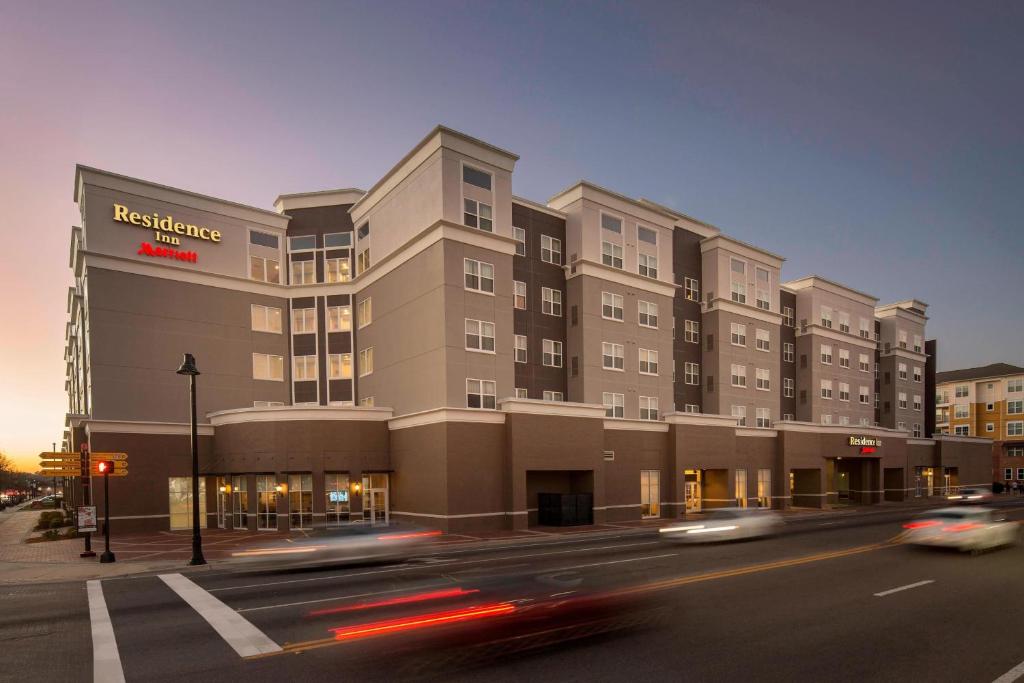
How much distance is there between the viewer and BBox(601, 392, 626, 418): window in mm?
37781

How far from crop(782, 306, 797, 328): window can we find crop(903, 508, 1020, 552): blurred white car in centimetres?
3311

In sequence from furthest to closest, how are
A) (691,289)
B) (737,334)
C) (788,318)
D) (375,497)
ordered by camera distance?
(788,318) < (737,334) < (691,289) < (375,497)

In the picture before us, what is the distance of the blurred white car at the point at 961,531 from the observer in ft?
65.6

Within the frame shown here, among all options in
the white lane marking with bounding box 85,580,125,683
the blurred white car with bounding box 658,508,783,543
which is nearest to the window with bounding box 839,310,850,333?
the blurred white car with bounding box 658,508,783,543

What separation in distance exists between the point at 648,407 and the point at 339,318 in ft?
72.5

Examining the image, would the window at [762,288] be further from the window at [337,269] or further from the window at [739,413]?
the window at [337,269]

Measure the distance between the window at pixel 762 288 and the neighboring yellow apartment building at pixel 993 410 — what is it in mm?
58777

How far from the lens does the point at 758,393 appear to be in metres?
48.1

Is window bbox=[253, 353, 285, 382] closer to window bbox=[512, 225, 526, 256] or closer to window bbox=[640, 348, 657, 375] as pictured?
window bbox=[512, 225, 526, 256]

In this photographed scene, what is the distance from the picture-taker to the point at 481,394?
3194 centimetres

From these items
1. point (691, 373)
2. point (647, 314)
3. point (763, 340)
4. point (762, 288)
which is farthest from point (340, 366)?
point (762, 288)

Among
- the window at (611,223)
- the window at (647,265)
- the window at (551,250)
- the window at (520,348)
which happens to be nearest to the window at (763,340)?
the window at (647,265)

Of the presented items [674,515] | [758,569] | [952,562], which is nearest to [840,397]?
[674,515]

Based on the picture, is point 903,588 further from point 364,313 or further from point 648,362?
point 364,313
